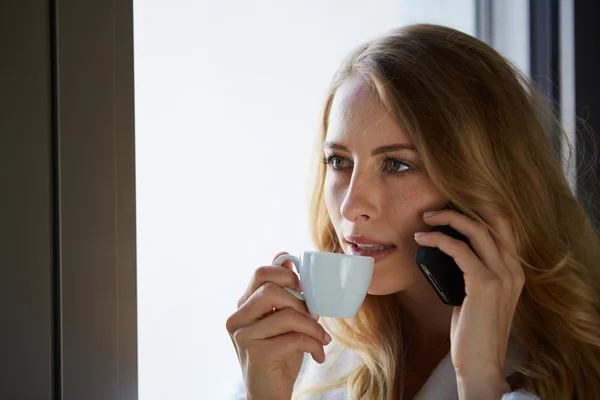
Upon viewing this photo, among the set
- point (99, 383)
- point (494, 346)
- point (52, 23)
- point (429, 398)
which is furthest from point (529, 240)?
point (52, 23)

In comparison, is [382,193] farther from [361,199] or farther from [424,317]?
[424,317]

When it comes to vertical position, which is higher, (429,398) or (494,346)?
(494,346)

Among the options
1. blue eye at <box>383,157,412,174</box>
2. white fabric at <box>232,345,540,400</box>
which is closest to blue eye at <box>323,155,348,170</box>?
blue eye at <box>383,157,412,174</box>

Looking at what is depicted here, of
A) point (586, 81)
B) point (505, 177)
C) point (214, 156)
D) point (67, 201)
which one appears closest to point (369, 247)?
point (505, 177)

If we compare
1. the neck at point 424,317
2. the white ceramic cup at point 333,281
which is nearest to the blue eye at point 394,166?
the white ceramic cup at point 333,281

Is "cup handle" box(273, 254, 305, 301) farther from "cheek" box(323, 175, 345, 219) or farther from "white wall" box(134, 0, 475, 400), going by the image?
"white wall" box(134, 0, 475, 400)

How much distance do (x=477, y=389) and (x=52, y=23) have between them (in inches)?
38.5

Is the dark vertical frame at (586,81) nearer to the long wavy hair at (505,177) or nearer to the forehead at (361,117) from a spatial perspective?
the long wavy hair at (505,177)

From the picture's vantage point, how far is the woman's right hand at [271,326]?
3.39 ft

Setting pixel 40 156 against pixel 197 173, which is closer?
pixel 40 156

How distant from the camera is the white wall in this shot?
1266 millimetres

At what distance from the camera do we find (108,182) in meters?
1.12

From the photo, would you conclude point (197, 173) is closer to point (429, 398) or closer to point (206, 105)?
point (206, 105)

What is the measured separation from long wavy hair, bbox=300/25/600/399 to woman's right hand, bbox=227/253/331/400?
0.94 ft
